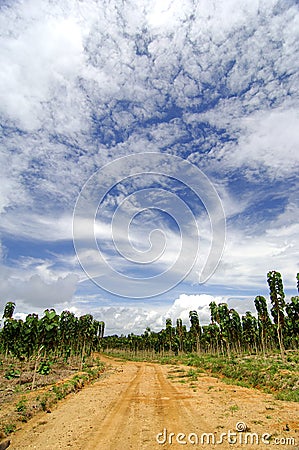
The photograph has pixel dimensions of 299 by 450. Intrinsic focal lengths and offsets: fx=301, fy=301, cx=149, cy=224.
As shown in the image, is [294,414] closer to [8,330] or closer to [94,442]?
[94,442]

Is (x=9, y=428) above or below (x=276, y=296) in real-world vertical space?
below

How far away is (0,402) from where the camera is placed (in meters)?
17.9

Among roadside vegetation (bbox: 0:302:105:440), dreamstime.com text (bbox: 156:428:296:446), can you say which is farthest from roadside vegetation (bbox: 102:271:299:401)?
roadside vegetation (bbox: 0:302:105:440)

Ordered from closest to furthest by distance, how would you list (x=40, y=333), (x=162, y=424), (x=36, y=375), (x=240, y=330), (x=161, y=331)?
(x=162, y=424) → (x=40, y=333) → (x=36, y=375) → (x=240, y=330) → (x=161, y=331)

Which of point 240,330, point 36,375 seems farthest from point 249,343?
point 36,375

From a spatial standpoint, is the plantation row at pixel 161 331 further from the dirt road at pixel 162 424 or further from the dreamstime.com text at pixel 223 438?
the dreamstime.com text at pixel 223 438

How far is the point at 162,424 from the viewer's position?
460 inches

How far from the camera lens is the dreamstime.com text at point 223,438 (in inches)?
377

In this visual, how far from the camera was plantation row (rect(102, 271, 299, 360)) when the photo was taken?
1537 inches

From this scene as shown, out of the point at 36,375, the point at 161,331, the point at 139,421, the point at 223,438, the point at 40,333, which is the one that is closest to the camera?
the point at 223,438

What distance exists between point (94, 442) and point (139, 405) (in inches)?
255

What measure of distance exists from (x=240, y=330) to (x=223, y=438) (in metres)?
58.7

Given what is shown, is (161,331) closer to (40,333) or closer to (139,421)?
(40,333)

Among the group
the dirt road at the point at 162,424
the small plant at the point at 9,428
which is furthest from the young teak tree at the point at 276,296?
the small plant at the point at 9,428
